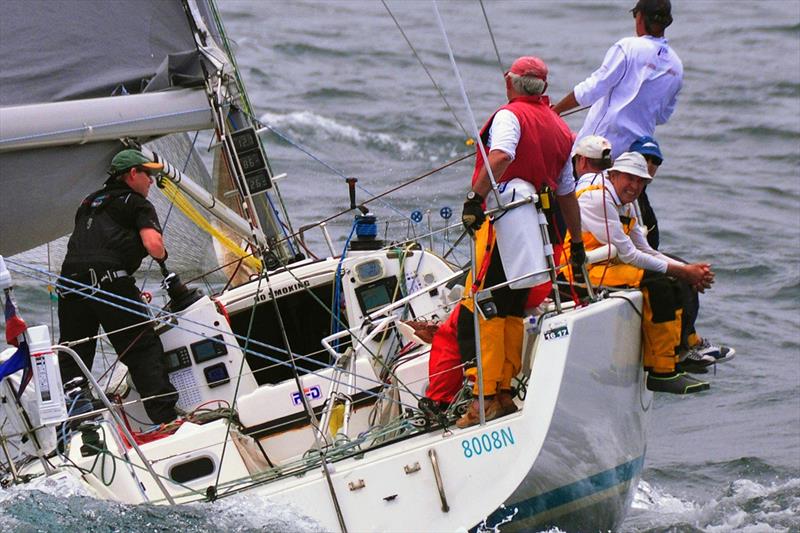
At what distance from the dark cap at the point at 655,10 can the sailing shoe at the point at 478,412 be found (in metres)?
1.99

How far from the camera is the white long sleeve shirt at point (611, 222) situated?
5926 millimetres

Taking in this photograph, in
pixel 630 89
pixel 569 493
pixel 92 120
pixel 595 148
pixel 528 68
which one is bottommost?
pixel 569 493

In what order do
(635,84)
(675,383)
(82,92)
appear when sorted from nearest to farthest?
1. (675,383)
2. (635,84)
3. (82,92)

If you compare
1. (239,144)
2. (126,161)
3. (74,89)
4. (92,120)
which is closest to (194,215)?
(239,144)

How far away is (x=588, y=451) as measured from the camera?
5609mm

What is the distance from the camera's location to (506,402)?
225 inches

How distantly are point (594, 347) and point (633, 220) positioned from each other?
28.5 inches

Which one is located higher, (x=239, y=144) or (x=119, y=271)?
(x=239, y=144)

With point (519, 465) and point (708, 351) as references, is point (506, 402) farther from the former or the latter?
point (708, 351)

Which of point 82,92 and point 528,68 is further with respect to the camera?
point 82,92

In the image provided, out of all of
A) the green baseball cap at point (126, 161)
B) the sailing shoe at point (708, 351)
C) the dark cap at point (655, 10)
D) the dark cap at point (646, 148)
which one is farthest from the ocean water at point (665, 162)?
the green baseball cap at point (126, 161)

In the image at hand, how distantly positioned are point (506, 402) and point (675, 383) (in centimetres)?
73

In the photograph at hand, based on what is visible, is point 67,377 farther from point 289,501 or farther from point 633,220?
point 633,220

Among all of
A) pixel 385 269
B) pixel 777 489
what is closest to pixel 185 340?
pixel 385 269
